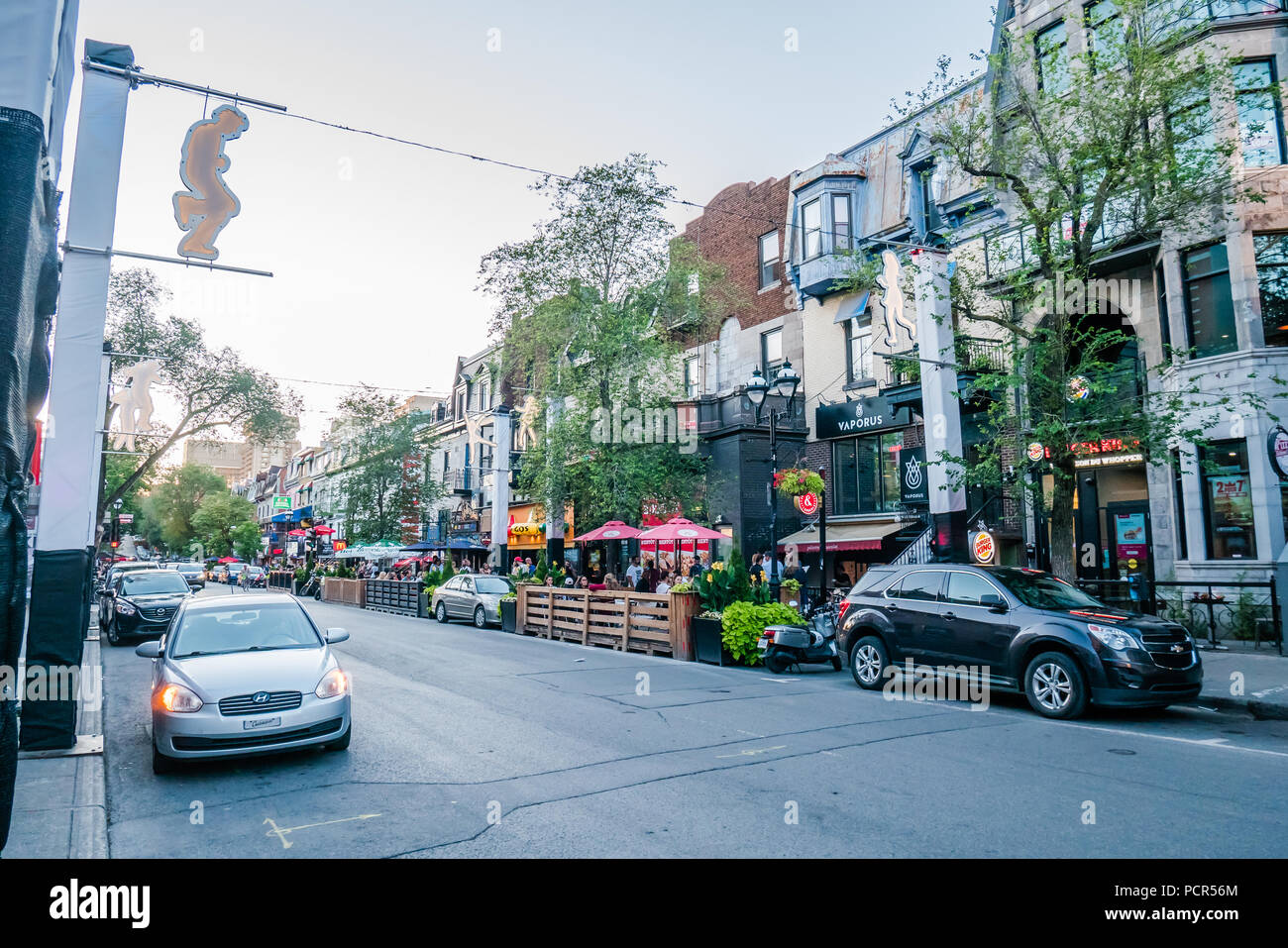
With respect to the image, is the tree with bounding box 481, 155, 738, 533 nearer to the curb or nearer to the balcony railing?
the balcony railing

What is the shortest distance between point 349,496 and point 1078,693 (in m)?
37.0

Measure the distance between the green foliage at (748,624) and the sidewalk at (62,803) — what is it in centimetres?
930

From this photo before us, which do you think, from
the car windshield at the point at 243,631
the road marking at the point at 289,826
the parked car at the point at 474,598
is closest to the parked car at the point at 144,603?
the parked car at the point at 474,598

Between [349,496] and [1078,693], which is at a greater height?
[349,496]

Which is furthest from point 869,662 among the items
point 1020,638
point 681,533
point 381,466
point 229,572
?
point 229,572

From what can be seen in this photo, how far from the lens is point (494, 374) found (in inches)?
1052

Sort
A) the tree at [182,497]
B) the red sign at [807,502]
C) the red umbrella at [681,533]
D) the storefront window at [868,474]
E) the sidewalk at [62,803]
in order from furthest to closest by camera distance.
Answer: the tree at [182,497] < the storefront window at [868,474] < the red umbrella at [681,533] < the red sign at [807,502] < the sidewalk at [62,803]

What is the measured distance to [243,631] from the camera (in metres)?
8.05

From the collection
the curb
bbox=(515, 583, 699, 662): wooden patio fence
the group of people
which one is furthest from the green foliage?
the group of people

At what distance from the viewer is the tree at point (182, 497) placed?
7919cm

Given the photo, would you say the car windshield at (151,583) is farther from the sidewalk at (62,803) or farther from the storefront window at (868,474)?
the storefront window at (868,474)
